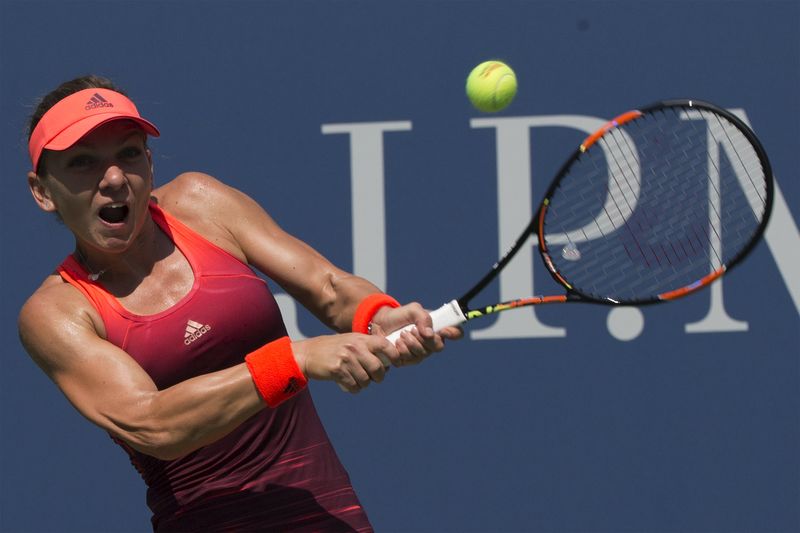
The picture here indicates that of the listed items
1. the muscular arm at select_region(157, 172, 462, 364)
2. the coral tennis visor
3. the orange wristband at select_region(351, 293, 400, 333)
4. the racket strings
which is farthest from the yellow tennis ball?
the coral tennis visor

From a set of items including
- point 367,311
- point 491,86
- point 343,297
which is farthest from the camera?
point 491,86

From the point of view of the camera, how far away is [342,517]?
2750mm

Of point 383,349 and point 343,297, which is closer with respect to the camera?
point 383,349

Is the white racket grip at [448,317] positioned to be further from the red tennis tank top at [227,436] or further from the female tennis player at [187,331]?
the red tennis tank top at [227,436]

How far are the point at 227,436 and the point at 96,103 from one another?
69 centimetres

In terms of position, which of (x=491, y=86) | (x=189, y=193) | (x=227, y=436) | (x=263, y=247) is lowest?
(x=227, y=436)

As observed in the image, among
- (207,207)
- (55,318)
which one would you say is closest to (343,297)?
(207,207)

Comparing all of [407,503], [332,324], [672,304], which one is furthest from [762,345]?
[332,324]

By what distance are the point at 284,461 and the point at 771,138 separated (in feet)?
6.09

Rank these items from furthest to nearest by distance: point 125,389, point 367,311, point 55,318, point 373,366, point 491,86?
point 491,86, point 367,311, point 55,318, point 125,389, point 373,366

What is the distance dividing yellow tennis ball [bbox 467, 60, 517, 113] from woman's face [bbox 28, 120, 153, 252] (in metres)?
1.14

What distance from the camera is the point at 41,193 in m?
2.72

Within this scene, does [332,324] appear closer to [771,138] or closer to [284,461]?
[284,461]

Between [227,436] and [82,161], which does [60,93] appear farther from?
[227,436]
